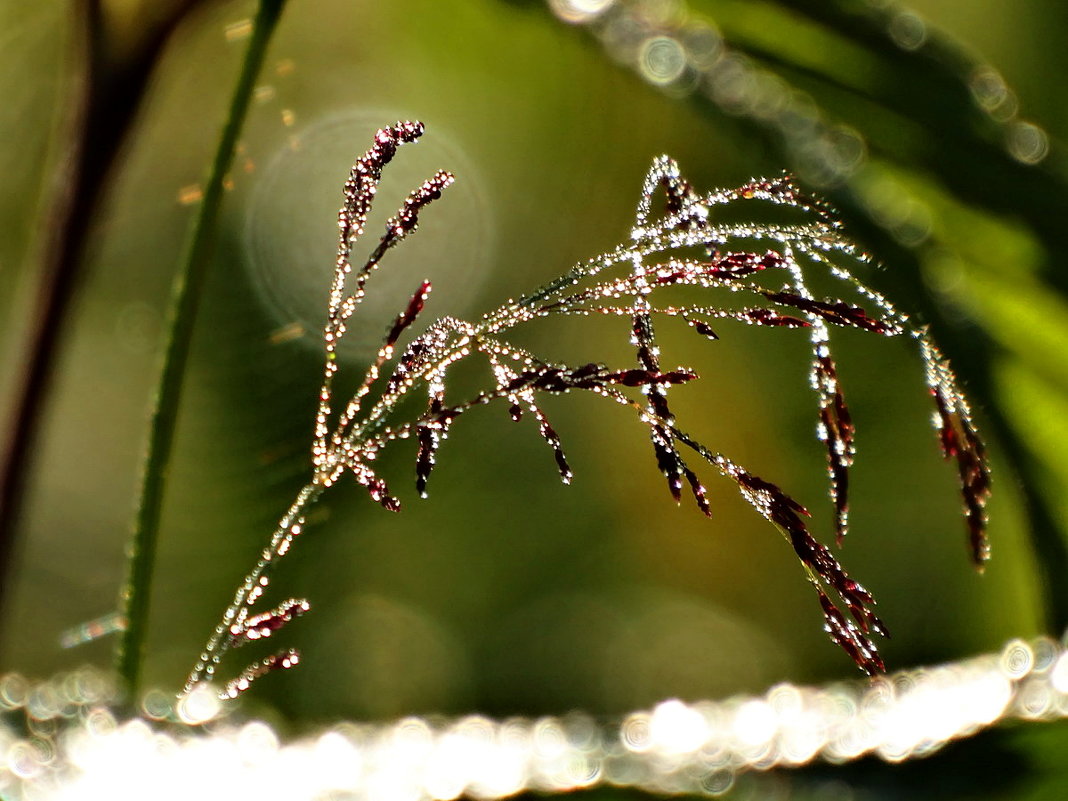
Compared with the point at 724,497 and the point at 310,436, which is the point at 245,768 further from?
the point at 724,497

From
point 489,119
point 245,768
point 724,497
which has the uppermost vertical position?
point 489,119

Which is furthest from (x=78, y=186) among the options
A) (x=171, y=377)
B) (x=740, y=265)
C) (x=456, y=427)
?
(x=456, y=427)

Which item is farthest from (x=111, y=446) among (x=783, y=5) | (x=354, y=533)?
(x=783, y=5)

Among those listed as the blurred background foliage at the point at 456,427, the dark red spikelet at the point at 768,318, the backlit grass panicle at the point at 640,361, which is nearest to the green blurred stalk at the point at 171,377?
the backlit grass panicle at the point at 640,361

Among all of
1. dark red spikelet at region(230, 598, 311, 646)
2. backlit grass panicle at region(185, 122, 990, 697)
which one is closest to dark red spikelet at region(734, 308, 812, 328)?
backlit grass panicle at region(185, 122, 990, 697)

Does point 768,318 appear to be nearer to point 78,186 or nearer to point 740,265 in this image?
point 740,265

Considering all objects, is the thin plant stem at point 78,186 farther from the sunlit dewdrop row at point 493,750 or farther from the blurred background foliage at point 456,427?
the blurred background foliage at point 456,427

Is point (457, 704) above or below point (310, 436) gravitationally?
below
